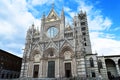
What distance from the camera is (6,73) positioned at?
106ft

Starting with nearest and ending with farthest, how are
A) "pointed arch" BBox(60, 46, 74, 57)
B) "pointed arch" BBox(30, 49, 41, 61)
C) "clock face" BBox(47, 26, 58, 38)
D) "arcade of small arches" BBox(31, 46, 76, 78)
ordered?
"arcade of small arches" BBox(31, 46, 76, 78) → "pointed arch" BBox(60, 46, 74, 57) → "pointed arch" BBox(30, 49, 41, 61) → "clock face" BBox(47, 26, 58, 38)

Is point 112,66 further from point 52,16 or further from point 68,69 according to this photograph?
point 52,16

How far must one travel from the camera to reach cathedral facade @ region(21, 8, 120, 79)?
85.2 ft

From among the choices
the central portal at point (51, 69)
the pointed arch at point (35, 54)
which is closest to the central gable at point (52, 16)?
the pointed arch at point (35, 54)

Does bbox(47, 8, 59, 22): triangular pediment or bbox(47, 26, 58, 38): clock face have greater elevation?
bbox(47, 8, 59, 22): triangular pediment

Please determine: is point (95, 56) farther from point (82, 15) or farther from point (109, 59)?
point (82, 15)

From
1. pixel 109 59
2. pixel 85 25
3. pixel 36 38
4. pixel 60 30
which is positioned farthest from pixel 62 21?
pixel 109 59

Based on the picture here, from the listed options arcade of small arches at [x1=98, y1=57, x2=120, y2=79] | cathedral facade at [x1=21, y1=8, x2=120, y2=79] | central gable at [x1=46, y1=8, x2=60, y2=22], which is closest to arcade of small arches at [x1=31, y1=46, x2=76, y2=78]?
cathedral facade at [x1=21, y1=8, x2=120, y2=79]

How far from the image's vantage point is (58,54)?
92.5ft

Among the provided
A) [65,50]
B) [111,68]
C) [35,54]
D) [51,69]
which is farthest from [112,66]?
[35,54]

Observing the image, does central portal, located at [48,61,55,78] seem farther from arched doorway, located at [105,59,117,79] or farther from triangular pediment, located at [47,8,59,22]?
arched doorway, located at [105,59,117,79]

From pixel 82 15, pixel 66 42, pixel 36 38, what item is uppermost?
pixel 82 15

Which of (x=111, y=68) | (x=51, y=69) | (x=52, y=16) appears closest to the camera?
(x=51, y=69)

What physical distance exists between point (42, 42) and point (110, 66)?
2092 centimetres
